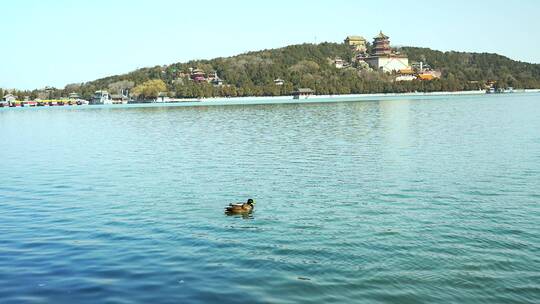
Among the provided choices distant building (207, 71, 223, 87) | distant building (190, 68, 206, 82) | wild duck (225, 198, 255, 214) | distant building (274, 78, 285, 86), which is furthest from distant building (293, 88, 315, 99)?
wild duck (225, 198, 255, 214)

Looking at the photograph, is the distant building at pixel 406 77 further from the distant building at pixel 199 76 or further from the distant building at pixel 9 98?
the distant building at pixel 9 98

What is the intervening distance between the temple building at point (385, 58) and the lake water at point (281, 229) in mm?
164328

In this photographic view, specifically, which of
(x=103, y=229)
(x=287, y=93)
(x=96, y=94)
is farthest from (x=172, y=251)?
(x=96, y=94)

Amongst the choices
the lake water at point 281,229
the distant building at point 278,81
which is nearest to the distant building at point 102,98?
the distant building at point 278,81

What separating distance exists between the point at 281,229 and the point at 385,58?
180526 millimetres

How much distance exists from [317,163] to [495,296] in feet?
47.5

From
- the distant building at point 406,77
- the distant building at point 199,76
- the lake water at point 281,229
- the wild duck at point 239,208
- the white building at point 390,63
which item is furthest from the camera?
the distant building at point 199,76

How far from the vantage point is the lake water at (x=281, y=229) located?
9016 millimetres

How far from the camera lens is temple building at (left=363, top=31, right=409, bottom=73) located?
185 meters

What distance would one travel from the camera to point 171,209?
591 inches

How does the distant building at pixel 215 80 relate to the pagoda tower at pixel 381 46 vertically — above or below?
below

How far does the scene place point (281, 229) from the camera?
12602mm

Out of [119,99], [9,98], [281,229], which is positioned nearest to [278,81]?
[119,99]

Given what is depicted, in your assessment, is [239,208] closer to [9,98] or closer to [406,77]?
[406,77]
